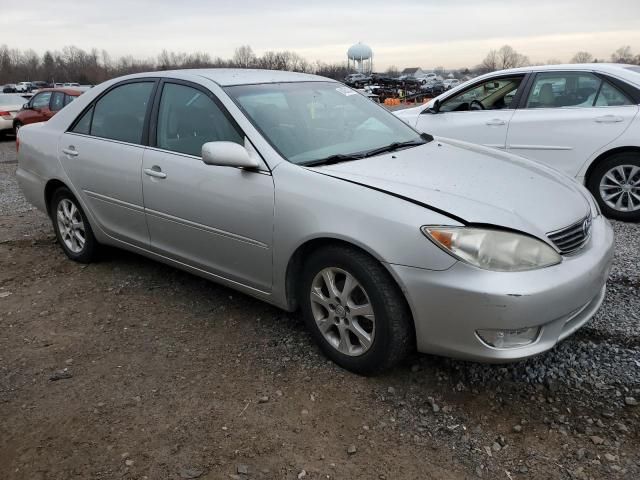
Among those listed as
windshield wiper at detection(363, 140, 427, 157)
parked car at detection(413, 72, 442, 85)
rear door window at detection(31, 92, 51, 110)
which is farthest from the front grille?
parked car at detection(413, 72, 442, 85)

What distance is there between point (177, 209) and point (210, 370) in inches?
42.7

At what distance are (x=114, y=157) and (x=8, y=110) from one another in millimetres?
14396

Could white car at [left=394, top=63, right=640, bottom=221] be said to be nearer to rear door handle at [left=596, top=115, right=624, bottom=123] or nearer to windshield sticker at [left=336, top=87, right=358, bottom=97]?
rear door handle at [left=596, top=115, right=624, bottom=123]

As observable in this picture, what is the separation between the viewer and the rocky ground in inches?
92.1

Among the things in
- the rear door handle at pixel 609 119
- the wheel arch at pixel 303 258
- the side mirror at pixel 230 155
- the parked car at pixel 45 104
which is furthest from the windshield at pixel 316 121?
the parked car at pixel 45 104

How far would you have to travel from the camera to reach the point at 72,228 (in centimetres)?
473

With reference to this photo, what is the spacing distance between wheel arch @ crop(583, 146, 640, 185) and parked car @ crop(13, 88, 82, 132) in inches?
485

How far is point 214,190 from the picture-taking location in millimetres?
3281

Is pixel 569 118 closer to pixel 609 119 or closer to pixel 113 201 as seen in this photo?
pixel 609 119

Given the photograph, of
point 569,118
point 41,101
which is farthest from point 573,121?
point 41,101

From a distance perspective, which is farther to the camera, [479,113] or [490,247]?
[479,113]

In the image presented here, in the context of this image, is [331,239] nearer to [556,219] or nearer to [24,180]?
[556,219]

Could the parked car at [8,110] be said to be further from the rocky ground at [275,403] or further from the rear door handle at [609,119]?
the rear door handle at [609,119]

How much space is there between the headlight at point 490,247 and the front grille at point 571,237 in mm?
177
